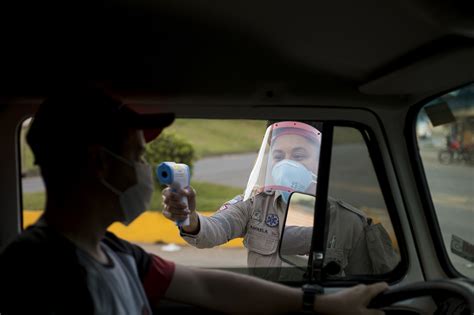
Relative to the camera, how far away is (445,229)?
2883 millimetres

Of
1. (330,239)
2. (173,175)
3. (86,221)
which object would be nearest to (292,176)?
(330,239)

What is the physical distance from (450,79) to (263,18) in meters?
0.96

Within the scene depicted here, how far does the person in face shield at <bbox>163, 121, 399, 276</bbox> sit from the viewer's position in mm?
2861

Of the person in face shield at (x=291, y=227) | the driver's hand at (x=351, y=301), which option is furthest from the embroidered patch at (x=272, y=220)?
the driver's hand at (x=351, y=301)

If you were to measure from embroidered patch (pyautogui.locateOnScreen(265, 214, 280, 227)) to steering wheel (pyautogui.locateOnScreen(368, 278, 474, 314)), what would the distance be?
108 centimetres

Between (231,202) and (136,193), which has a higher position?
(136,193)

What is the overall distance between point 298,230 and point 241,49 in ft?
3.35

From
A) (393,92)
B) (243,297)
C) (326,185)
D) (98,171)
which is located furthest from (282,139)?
(98,171)

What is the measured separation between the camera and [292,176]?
2926 millimetres

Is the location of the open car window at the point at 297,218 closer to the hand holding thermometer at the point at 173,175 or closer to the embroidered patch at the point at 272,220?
the embroidered patch at the point at 272,220

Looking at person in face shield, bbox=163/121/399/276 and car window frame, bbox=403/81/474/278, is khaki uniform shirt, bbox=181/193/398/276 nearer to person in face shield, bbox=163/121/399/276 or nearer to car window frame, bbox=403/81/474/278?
person in face shield, bbox=163/121/399/276

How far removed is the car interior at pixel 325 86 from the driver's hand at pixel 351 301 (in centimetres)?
6

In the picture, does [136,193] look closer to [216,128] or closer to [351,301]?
[351,301]

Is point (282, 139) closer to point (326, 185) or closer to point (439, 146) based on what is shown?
point (326, 185)
